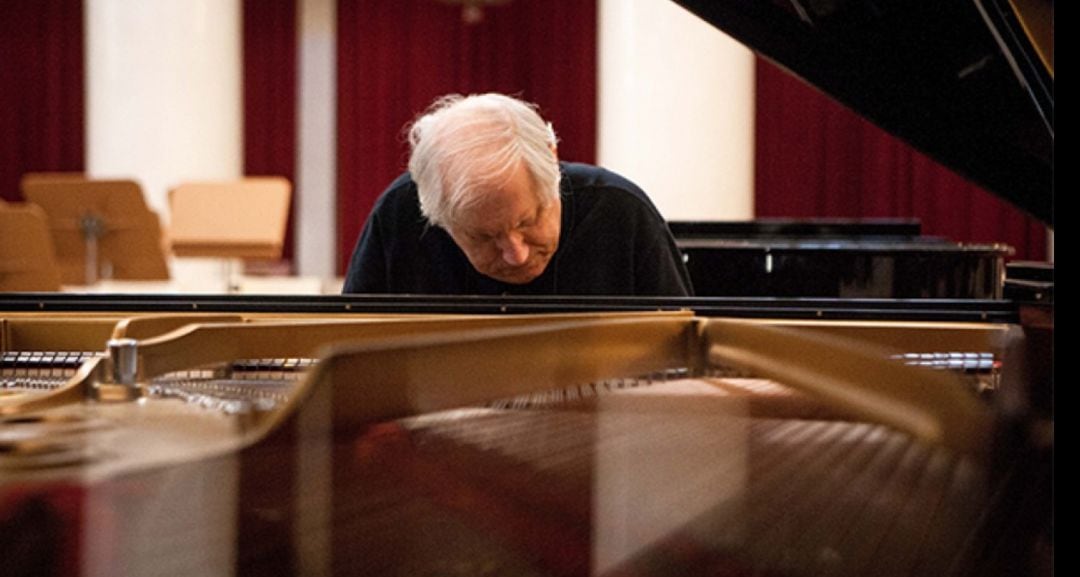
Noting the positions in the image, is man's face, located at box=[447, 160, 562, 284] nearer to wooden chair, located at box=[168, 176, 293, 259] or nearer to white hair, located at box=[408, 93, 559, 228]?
white hair, located at box=[408, 93, 559, 228]

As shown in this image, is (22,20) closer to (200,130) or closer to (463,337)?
(200,130)

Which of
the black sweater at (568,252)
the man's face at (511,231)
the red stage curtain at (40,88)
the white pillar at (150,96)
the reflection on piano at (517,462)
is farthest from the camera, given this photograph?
the red stage curtain at (40,88)

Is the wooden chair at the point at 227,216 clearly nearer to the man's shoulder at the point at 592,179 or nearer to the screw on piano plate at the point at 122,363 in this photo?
the man's shoulder at the point at 592,179

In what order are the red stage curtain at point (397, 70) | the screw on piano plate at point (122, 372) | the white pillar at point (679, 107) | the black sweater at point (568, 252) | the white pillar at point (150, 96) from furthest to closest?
the red stage curtain at point (397, 70) < the white pillar at point (150, 96) < the white pillar at point (679, 107) < the black sweater at point (568, 252) < the screw on piano plate at point (122, 372)

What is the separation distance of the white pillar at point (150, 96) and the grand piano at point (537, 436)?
20.2ft

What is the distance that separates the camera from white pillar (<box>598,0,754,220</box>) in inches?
271

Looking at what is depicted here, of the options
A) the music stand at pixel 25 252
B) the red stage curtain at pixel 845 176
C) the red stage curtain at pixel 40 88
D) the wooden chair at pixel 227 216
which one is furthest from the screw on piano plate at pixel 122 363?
the red stage curtain at pixel 40 88

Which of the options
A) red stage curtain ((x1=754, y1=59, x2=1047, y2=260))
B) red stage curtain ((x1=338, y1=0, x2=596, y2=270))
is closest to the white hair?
red stage curtain ((x1=754, y1=59, x2=1047, y2=260))

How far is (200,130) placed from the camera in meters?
8.00

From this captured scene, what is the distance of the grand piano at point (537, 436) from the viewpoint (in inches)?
42.3

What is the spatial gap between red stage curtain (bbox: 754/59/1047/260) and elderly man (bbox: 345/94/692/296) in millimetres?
6425

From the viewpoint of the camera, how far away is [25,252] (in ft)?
18.1

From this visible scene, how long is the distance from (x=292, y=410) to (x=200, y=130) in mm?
7392

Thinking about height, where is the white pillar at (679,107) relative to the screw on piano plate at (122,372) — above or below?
above
